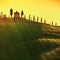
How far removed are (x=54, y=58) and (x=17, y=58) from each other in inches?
413

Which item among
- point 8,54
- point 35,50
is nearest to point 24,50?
point 35,50

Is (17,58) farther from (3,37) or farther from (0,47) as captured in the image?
(3,37)

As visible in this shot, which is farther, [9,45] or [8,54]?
[9,45]

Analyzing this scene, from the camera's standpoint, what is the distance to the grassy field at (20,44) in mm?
75581

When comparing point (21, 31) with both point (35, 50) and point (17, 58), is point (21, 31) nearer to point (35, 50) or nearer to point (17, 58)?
point (35, 50)

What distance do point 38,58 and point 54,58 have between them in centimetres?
448

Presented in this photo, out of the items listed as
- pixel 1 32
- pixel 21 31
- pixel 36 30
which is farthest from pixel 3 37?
pixel 36 30

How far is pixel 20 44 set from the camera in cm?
9750

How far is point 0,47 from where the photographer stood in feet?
281

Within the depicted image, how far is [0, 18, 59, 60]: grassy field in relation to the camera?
75.6m

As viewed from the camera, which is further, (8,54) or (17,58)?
(8,54)

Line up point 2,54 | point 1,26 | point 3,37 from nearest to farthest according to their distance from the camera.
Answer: point 2,54 < point 3,37 < point 1,26

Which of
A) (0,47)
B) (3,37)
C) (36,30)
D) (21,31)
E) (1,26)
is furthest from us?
(36,30)

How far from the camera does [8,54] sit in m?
75.7
